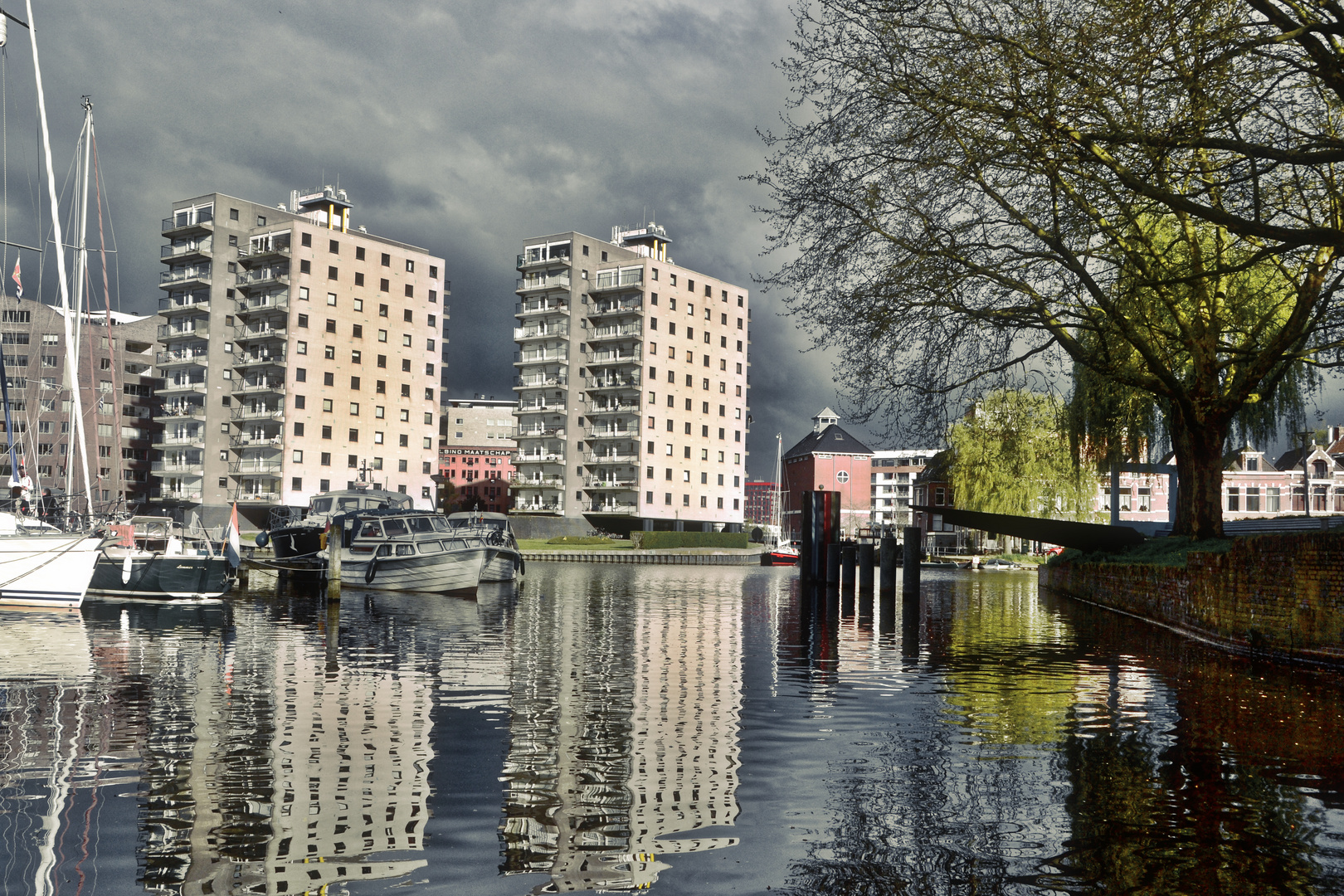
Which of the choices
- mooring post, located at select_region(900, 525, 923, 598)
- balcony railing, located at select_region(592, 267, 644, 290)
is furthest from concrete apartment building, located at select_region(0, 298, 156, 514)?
mooring post, located at select_region(900, 525, 923, 598)

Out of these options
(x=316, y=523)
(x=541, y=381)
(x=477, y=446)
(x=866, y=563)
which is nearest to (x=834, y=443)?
(x=477, y=446)

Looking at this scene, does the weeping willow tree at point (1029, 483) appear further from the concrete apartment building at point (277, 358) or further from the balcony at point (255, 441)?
the balcony at point (255, 441)

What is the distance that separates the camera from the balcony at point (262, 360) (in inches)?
3413

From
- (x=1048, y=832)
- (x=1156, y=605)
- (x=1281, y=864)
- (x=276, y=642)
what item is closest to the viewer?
(x=1281, y=864)

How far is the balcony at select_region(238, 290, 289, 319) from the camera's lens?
86.3m

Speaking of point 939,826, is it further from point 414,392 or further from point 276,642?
point 414,392

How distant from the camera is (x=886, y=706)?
11.8 metres

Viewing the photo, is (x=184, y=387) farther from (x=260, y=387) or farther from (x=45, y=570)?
(x=45, y=570)

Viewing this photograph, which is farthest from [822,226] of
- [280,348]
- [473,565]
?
[280,348]

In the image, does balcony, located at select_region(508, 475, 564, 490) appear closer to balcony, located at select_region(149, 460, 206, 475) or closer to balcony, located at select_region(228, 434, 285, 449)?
balcony, located at select_region(228, 434, 285, 449)

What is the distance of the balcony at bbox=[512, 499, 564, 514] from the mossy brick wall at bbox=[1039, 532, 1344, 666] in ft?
267

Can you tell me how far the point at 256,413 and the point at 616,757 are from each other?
279 feet

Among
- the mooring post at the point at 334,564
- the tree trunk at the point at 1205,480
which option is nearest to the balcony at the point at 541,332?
the mooring post at the point at 334,564

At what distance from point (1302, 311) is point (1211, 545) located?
15.1 ft
